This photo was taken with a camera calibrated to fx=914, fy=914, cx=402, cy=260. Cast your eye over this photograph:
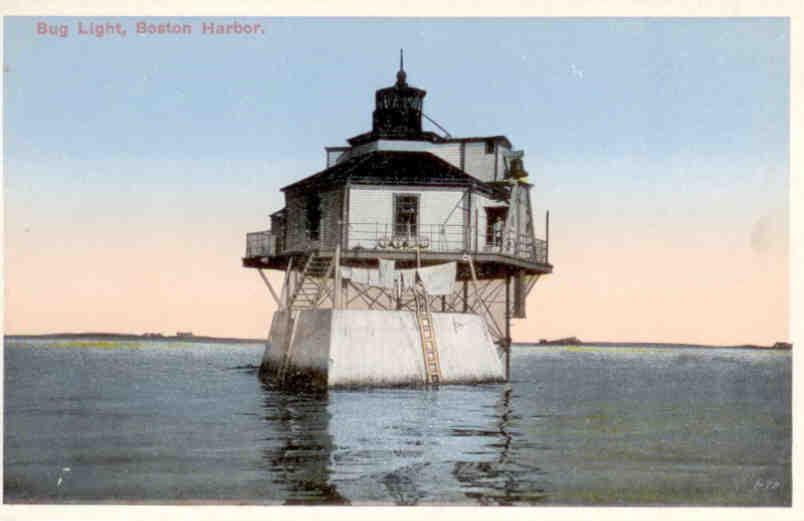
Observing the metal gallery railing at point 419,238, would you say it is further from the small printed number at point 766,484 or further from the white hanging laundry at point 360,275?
the small printed number at point 766,484

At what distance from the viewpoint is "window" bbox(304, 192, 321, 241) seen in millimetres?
38000

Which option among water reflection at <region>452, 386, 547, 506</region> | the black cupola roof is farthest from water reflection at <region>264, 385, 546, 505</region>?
the black cupola roof

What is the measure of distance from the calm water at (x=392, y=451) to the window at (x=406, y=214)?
6.71 metres

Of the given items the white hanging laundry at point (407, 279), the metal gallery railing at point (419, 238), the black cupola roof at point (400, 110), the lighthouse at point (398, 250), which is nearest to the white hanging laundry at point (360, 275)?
the lighthouse at point (398, 250)

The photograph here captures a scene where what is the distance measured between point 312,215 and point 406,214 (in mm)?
4469

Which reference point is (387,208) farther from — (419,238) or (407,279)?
(407,279)

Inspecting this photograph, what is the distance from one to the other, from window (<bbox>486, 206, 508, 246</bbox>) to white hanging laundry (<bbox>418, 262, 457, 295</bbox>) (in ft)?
9.32

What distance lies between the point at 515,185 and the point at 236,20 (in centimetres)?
2062

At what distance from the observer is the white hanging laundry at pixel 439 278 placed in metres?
35.3

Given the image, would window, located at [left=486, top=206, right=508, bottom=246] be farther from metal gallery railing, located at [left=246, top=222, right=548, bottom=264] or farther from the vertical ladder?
the vertical ladder
